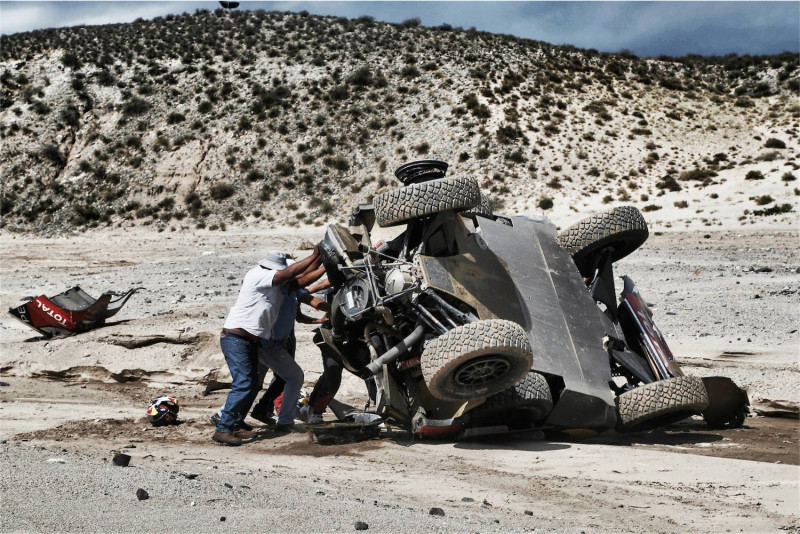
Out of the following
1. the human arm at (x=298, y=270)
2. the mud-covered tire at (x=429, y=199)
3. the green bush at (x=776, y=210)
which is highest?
the green bush at (x=776, y=210)

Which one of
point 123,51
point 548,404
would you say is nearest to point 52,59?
point 123,51

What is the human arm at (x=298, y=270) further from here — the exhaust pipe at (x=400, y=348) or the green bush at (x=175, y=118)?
the green bush at (x=175, y=118)

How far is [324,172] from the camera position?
136ft

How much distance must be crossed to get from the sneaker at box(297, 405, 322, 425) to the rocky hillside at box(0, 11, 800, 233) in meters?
22.6

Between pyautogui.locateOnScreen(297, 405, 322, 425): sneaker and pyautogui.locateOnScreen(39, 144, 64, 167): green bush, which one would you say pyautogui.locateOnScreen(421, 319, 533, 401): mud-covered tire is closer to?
pyautogui.locateOnScreen(297, 405, 322, 425): sneaker

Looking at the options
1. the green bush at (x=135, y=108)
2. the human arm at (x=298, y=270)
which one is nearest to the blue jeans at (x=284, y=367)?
the human arm at (x=298, y=270)

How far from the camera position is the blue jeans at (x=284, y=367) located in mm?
8031

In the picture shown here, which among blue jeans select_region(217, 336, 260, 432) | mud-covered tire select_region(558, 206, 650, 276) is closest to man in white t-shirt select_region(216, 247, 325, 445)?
blue jeans select_region(217, 336, 260, 432)

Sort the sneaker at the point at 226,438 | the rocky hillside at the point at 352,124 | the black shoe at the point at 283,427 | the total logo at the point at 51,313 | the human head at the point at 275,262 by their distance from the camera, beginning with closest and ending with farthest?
the sneaker at the point at 226,438
the human head at the point at 275,262
the black shoe at the point at 283,427
the total logo at the point at 51,313
the rocky hillside at the point at 352,124

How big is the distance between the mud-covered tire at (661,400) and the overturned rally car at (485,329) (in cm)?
1

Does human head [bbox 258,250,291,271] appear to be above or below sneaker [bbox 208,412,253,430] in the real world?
above

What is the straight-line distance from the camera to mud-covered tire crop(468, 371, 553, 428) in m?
7.12

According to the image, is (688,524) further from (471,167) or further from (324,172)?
(324,172)

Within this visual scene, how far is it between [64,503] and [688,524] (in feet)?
11.2
